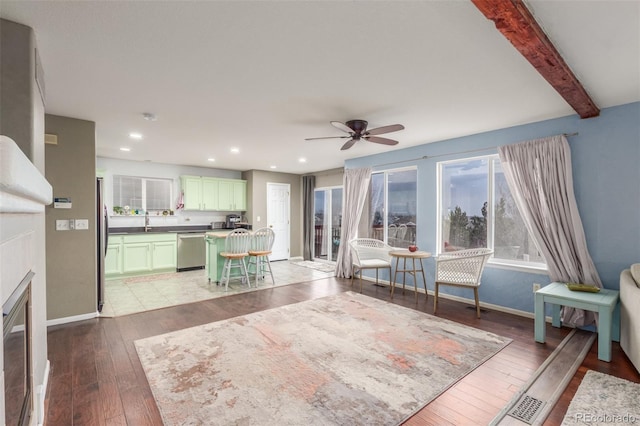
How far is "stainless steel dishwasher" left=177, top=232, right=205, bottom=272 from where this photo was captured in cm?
639

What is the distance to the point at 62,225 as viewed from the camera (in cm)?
345

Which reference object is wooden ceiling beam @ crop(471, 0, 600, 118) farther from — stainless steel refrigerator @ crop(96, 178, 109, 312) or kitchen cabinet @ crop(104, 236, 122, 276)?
kitchen cabinet @ crop(104, 236, 122, 276)

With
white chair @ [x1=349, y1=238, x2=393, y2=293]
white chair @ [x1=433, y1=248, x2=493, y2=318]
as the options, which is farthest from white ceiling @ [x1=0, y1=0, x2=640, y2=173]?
white chair @ [x1=349, y1=238, x2=393, y2=293]

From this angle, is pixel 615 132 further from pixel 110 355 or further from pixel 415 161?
pixel 110 355

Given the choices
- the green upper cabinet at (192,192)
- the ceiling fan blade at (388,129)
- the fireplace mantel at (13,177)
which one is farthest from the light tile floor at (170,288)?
the fireplace mantel at (13,177)

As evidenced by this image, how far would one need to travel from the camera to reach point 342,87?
2.69 m

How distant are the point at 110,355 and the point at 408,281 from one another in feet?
13.8

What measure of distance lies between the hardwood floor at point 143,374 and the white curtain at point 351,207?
6.77 ft

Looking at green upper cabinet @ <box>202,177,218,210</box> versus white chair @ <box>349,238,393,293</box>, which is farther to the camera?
green upper cabinet @ <box>202,177,218,210</box>

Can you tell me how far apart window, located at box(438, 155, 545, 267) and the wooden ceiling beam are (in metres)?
1.59

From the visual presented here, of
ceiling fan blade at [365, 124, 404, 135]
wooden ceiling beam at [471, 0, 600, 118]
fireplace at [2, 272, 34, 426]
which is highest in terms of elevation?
wooden ceiling beam at [471, 0, 600, 118]

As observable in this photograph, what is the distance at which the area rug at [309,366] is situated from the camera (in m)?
1.96

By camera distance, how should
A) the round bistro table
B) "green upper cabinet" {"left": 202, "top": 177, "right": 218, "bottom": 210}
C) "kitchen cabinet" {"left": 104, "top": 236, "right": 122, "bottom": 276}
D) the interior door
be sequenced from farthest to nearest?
the interior door, "green upper cabinet" {"left": 202, "top": 177, "right": 218, "bottom": 210}, "kitchen cabinet" {"left": 104, "top": 236, "right": 122, "bottom": 276}, the round bistro table

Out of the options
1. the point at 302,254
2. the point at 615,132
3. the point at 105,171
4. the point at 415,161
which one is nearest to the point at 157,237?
the point at 105,171
